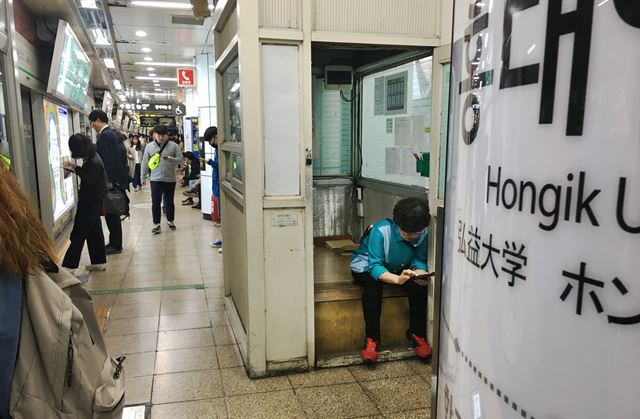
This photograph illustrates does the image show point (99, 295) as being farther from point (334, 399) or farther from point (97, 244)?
point (334, 399)

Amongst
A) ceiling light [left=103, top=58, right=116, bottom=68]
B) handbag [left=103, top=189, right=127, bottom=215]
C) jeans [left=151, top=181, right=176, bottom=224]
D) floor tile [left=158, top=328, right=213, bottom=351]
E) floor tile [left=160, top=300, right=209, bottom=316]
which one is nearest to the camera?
floor tile [left=158, top=328, right=213, bottom=351]

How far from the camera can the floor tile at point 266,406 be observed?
2.87 meters

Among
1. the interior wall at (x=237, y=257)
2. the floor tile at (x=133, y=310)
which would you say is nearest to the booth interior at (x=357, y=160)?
the interior wall at (x=237, y=257)

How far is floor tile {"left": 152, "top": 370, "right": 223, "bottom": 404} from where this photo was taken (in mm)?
3061

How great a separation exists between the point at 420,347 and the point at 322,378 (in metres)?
0.75

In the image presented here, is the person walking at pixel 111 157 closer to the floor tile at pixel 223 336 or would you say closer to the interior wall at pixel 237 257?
the interior wall at pixel 237 257

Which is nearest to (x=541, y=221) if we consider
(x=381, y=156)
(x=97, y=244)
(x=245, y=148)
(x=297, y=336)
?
(x=245, y=148)

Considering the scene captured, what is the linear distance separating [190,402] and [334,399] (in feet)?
2.89

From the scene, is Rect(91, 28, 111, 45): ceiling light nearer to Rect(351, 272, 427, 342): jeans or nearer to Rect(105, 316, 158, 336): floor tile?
Rect(105, 316, 158, 336): floor tile

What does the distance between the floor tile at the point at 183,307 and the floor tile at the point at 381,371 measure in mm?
1809

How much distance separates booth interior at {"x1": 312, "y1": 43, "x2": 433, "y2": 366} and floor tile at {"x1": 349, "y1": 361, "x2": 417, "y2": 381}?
12cm

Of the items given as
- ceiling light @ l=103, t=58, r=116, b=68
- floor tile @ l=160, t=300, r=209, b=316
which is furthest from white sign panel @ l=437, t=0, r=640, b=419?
ceiling light @ l=103, t=58, r=116, b=68

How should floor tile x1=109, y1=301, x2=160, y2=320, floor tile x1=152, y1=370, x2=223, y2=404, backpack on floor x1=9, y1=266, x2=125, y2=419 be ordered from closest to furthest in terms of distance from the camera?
backpack on floor x1=9, y1=266, x2=125, y2=419, floor tile x1=152, y1=370, x2=223, y2=404, floor tile x1=109, y1=301, x2=160, y2=320

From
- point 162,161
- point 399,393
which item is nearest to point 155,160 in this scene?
point 162,161
